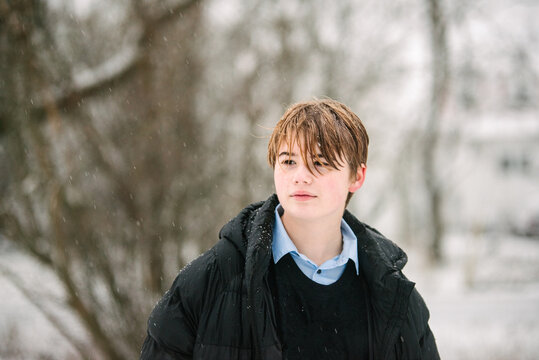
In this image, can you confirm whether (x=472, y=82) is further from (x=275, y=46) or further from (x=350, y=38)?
(x=275, y=46)

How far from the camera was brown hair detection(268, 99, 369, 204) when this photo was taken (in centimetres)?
155

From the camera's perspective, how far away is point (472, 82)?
10.1 meters

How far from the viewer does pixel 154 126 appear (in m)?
4.40

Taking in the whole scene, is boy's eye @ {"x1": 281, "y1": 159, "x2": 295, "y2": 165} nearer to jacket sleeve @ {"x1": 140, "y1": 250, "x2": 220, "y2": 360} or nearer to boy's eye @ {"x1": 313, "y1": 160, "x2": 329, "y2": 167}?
boy's eye @ {"x1": 313, "y1": 160, "x2": 329, "y2": 167}

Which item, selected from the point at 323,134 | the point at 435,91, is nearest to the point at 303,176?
the point at 323,134

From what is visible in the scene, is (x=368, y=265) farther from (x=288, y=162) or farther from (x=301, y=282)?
(x=288, y=162)

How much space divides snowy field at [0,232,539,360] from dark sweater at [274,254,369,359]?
3.53 metres

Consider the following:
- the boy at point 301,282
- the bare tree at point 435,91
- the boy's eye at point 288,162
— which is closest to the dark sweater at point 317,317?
the boy at point 301,282

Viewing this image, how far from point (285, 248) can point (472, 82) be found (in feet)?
33.0

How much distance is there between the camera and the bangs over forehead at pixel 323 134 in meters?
1.55

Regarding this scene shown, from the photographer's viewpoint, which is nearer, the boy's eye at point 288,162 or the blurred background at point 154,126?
the boy's eye at point 288,162

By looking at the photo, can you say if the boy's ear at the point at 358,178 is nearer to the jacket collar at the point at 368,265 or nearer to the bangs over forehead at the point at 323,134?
the bangs over forehead at the point at 323,134

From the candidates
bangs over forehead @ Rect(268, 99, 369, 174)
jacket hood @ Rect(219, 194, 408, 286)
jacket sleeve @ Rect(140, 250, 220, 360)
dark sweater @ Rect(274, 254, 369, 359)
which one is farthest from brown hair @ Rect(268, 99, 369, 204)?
jacket sleeve @ Rect(140, 250, 220, 360)

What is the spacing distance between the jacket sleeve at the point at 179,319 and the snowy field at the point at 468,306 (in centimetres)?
332
